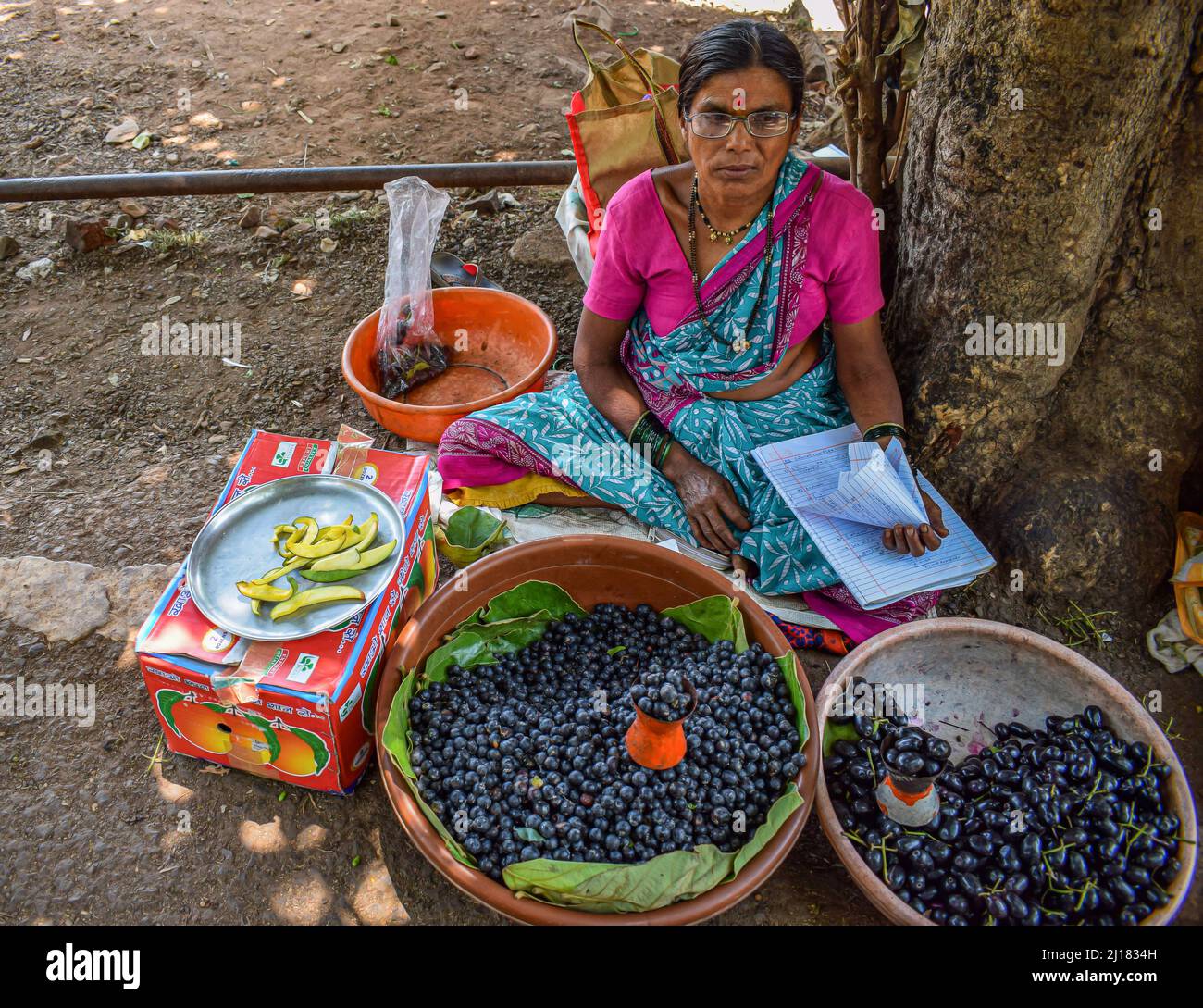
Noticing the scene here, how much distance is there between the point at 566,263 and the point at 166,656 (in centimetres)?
285

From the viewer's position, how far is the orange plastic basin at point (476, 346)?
140 inches

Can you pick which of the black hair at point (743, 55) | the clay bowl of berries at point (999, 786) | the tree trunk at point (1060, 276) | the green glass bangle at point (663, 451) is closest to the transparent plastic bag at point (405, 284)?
the green glass bangle at point (663, 451)

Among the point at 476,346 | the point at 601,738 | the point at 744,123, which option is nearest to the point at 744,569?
the point at 601,738

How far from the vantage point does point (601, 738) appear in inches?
85.3

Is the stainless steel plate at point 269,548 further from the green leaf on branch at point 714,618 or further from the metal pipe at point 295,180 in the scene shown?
the metal pipe at point 295,180

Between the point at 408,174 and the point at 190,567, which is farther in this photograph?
the point at 408,174

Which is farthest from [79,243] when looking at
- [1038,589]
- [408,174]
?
[1038,589]

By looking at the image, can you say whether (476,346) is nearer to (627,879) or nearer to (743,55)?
(743,55)

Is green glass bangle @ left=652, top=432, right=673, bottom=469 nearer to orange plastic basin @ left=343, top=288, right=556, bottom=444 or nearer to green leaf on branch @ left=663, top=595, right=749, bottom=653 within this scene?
green leaf on branch @ left=663, top=595, right=749, bottom=653

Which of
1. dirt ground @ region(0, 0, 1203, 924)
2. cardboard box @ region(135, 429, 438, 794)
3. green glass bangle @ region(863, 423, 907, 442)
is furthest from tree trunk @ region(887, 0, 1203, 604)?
cardboard box @ region(135, 429, 438, 794)

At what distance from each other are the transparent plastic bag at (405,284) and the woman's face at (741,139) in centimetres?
153

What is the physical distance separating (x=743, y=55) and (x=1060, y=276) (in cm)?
107
